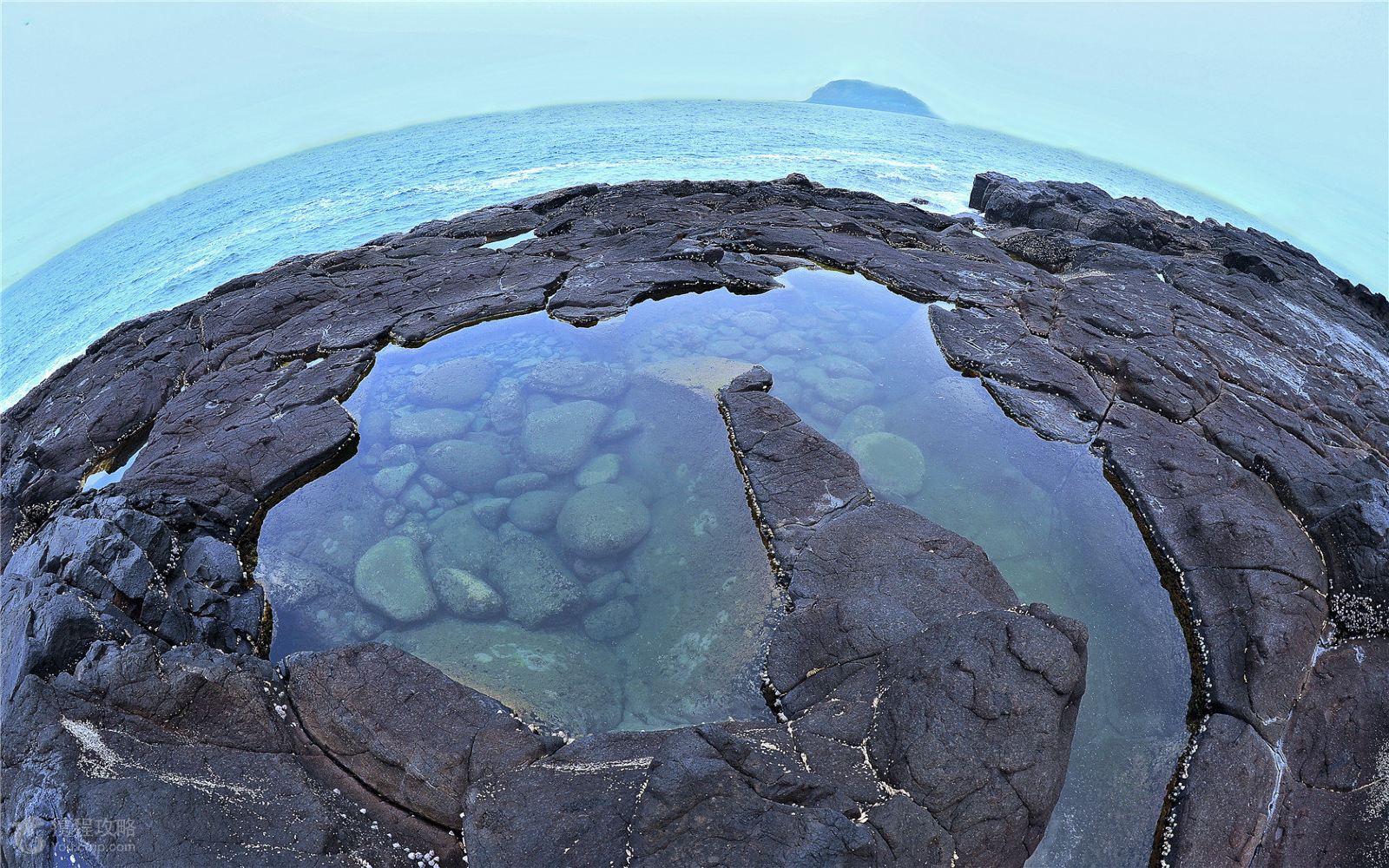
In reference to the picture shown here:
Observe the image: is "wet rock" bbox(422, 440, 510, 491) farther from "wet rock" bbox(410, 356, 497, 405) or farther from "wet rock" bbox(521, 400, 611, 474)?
"wet rock" bbox(410, 356, 497, 405)

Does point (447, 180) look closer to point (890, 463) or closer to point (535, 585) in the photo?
point (535, 585)

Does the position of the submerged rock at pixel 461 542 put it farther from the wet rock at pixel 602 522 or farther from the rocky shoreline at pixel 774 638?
the rocky shoreline at pixel 774 638

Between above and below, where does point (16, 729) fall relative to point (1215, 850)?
above

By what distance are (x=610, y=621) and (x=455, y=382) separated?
440cm

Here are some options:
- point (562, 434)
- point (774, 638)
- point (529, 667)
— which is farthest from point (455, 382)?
point (774, 638)

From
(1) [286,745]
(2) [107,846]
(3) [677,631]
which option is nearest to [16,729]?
(2) [107,846]

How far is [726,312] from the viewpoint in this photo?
9.98m

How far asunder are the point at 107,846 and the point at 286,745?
997mm

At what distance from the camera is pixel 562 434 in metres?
7.50

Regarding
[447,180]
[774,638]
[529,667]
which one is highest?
[774,638]

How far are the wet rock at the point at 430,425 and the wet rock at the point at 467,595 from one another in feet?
7.07

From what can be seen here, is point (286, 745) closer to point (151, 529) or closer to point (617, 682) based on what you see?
point (617, 682)

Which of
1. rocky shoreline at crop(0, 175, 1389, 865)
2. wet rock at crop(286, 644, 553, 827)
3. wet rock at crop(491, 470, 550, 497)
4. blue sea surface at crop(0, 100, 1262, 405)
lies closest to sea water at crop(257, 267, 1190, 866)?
wet rock at crop(491, 470, 550, 497)

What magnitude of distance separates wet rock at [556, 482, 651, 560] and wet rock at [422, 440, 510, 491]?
1042 mm
